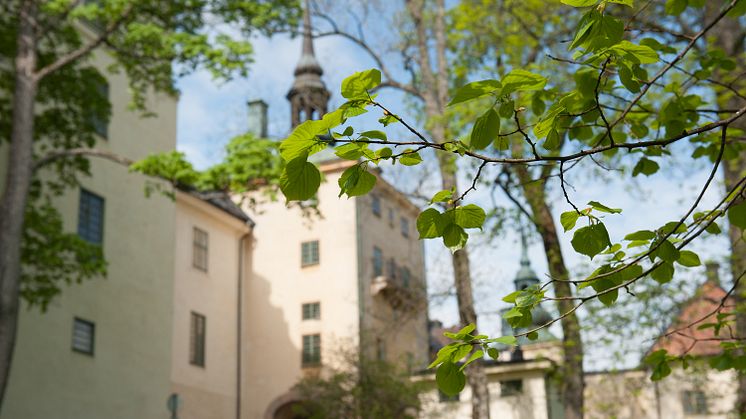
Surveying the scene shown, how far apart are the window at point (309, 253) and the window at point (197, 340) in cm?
594

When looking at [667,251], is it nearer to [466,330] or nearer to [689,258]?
[689,258]

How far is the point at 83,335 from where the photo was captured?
2325cm

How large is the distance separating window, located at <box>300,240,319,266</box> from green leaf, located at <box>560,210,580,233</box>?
115ft

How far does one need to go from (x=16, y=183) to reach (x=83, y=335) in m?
6.37

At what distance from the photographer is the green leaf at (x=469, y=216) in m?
3.38

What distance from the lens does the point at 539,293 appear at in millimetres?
3479

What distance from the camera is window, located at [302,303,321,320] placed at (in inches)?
1468

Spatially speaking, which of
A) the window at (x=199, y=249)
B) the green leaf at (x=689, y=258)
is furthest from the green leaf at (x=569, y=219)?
the window at (x=199, y=249)

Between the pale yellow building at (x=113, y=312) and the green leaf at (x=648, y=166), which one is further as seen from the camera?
the pale yellow building at (x=113, y=312)

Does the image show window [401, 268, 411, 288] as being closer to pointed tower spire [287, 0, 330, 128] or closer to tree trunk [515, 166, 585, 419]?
pointed tower spire [287, 0, 330, 128]

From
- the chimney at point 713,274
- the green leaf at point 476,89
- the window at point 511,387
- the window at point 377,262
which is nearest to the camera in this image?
the green leaf at point 476,89

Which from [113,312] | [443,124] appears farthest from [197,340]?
[443,124]

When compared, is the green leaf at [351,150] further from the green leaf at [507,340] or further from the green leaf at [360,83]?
the green leaf at [507,340]

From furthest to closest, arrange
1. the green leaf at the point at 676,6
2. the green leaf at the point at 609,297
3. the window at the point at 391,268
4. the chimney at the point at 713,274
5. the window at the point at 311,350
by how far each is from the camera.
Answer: the window at the point at 391,268 → the window at the point at 311,350 → the chimney at the point at 713,274 → the green leaf at the point at 676,6 → the green leaf at the point at 609,297
